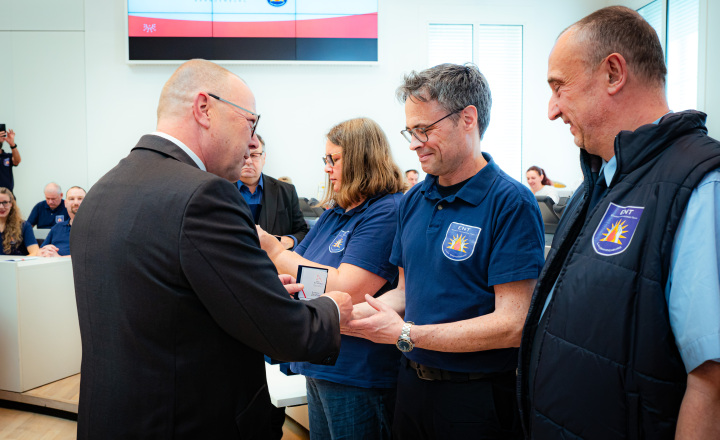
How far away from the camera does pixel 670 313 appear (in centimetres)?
89

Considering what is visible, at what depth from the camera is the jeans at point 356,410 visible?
171cm

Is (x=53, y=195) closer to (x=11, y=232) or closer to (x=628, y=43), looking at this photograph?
(x=11, y=232)

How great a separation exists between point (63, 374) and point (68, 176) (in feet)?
14.2

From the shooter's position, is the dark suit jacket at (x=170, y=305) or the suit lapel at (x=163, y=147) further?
the suit lapel at (x=163, y=147)

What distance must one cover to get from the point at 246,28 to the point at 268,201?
4.71 metres

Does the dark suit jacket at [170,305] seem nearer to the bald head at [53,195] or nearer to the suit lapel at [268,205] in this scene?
the suit lapel at [268,205]

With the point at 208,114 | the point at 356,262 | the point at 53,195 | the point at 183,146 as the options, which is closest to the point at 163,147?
the point at 183,146

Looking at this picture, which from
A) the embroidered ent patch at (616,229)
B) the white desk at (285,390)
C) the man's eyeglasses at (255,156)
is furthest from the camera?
the man's eyeglasses at (255,156)

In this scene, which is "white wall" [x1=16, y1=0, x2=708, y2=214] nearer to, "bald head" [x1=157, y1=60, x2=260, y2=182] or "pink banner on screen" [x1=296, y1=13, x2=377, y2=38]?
"pink banner on screen" [x1=296, y1=13, x2=377, y2=38]

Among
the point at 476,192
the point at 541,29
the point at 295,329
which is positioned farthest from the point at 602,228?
the point at 541,29

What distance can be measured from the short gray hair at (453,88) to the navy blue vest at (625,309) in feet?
1.88

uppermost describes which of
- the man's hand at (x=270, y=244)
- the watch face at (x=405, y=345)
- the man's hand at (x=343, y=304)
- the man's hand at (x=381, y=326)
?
the man's hand at (x=270, y=244)

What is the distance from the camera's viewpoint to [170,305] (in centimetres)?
110

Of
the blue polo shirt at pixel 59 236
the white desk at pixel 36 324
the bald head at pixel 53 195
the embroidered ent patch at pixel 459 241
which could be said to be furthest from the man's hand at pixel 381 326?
the bald head at pixel 53 195
